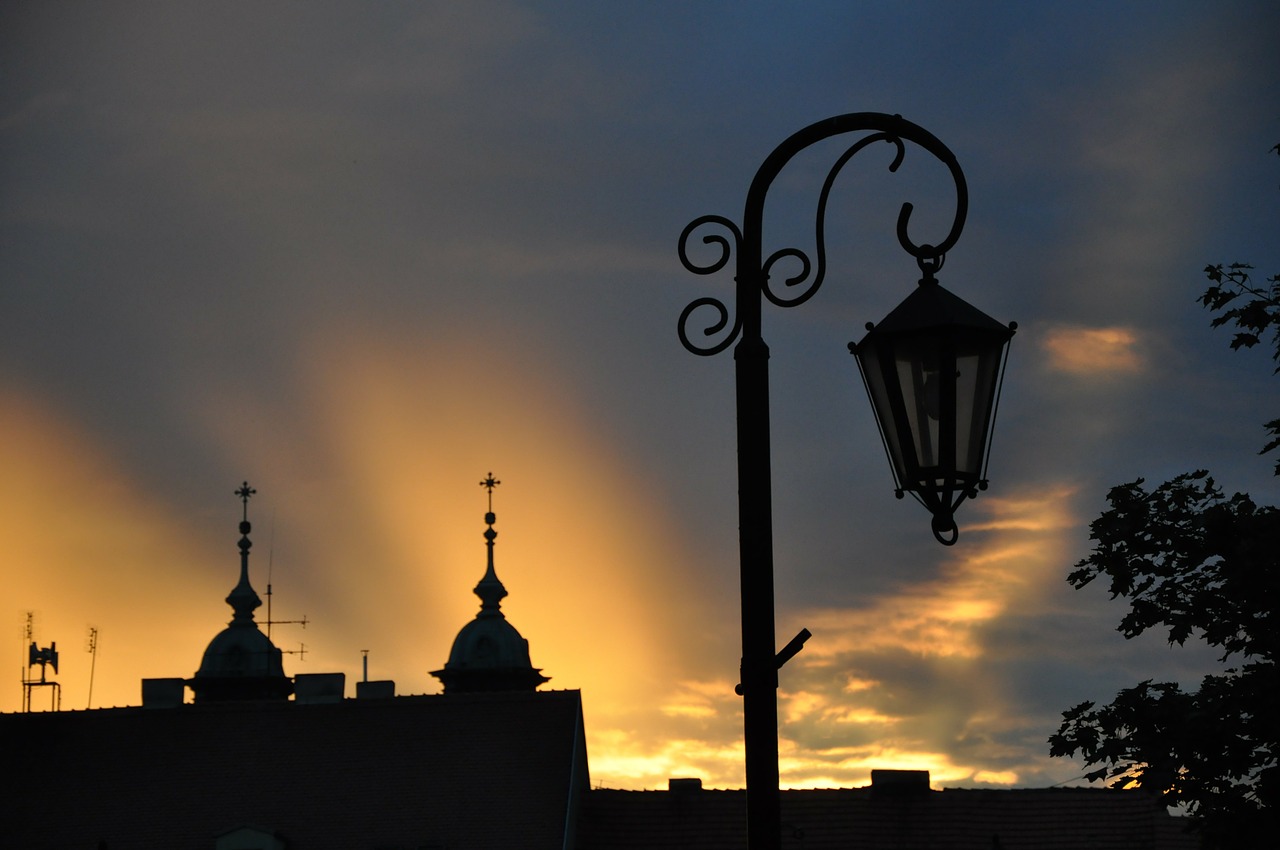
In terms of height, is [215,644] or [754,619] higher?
[215,644]

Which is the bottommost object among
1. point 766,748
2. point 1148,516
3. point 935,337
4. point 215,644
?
point 766,748

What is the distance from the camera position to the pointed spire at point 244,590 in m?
93.1

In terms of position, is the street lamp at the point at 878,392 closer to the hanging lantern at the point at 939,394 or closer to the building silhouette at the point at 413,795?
the hanging lantern at the point at 939,394

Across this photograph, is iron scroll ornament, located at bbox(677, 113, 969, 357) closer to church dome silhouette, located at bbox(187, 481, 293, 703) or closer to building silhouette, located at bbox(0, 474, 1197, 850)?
building silhouette, located at bbox(0, 474, 1197, 850)

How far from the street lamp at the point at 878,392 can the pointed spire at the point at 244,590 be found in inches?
3421

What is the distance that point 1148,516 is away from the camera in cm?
2223

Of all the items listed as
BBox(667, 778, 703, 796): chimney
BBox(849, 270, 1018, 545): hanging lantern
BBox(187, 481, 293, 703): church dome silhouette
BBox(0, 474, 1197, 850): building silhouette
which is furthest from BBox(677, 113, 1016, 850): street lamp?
BBox(187, 481, 293, 703): church dome silhouette

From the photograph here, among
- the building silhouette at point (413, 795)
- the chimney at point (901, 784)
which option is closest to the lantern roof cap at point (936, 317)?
the building silhouette at point (413, 795)

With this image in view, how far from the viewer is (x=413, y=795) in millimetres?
46469

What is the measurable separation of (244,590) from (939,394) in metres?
90.7

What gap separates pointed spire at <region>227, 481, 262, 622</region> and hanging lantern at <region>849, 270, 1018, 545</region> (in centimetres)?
8745

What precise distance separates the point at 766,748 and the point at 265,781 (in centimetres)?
4213

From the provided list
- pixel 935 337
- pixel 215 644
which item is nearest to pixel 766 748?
pixel 935 337

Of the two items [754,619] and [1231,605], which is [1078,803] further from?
[754,619]
